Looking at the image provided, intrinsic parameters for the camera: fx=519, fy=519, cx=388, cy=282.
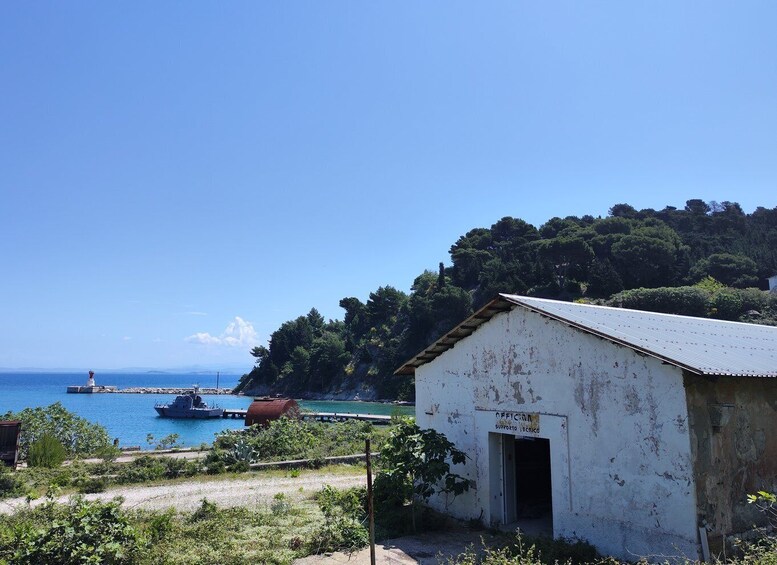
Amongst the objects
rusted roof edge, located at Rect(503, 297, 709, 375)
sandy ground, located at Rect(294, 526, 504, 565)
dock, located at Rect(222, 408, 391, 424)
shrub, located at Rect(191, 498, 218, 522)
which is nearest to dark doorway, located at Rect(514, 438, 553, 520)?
sandy ground, located at Rect(294, 526, 504, 565)

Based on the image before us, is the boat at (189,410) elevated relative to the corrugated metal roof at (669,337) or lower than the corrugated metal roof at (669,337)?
lower

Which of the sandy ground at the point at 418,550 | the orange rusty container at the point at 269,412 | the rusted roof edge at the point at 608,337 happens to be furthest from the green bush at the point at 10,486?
the rusted roof edge at the point at 608,337

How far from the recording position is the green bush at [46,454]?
1978 cm

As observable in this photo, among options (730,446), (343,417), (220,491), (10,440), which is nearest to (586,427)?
(730,446)

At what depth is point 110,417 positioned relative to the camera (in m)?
72.2

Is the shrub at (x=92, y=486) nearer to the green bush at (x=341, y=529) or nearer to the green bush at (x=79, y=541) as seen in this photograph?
the green bush at (x=79, y=541)

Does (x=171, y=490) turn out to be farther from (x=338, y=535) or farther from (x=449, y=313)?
(x=449, y=313)

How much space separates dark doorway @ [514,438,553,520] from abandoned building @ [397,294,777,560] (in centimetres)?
90

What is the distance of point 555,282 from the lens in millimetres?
79625

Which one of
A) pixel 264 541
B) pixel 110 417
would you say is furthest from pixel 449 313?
pixel 264 541

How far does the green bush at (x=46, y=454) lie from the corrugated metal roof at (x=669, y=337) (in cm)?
1494

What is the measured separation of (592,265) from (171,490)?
242 ft

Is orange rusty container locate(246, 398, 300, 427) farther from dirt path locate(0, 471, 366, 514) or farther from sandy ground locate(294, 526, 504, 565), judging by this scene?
sandy ground locate(294, 526, 504, 565)

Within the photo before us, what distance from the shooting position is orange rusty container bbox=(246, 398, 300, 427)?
2889 centimetres
